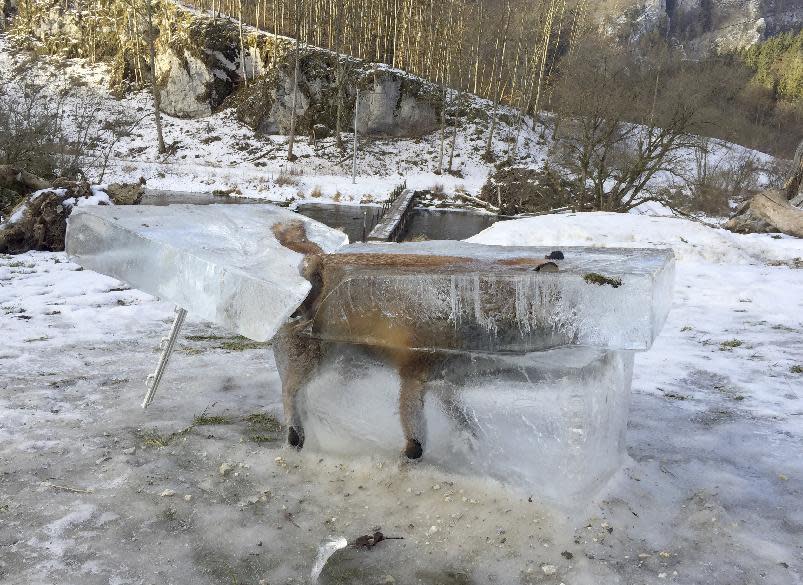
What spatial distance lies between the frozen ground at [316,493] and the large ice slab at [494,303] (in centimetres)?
62

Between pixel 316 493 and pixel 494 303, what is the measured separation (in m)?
1.08

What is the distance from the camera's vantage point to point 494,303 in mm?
2266

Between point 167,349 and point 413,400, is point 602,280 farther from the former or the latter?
point 167,349

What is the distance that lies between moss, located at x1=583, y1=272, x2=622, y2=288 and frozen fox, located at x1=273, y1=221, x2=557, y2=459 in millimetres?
236

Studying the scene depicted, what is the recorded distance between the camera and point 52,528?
213cm

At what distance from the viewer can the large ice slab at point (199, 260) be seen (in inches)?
90.7

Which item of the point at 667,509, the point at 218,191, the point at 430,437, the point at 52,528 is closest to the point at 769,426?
the point at 667,509

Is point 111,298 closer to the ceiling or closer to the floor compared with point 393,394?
closer to the floor

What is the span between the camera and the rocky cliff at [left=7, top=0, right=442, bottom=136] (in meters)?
35.0

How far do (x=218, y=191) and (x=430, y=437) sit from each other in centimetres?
2323

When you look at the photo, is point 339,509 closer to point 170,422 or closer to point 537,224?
point 170,422

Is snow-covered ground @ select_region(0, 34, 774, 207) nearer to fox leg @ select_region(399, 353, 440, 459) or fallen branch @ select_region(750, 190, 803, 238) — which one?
fallen branch @ select_region(750, 190, 803, 238)

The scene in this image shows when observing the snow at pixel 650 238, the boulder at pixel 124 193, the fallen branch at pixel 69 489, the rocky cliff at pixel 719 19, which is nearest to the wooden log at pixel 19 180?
the boulder at pixel 124 193

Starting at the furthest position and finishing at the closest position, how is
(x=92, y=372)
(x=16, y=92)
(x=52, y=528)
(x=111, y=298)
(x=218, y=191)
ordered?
(x=16, y=92) < (x=218, y=191) < (x=111, y=298) < (x=92, y=372) < (x=52, y=528)
